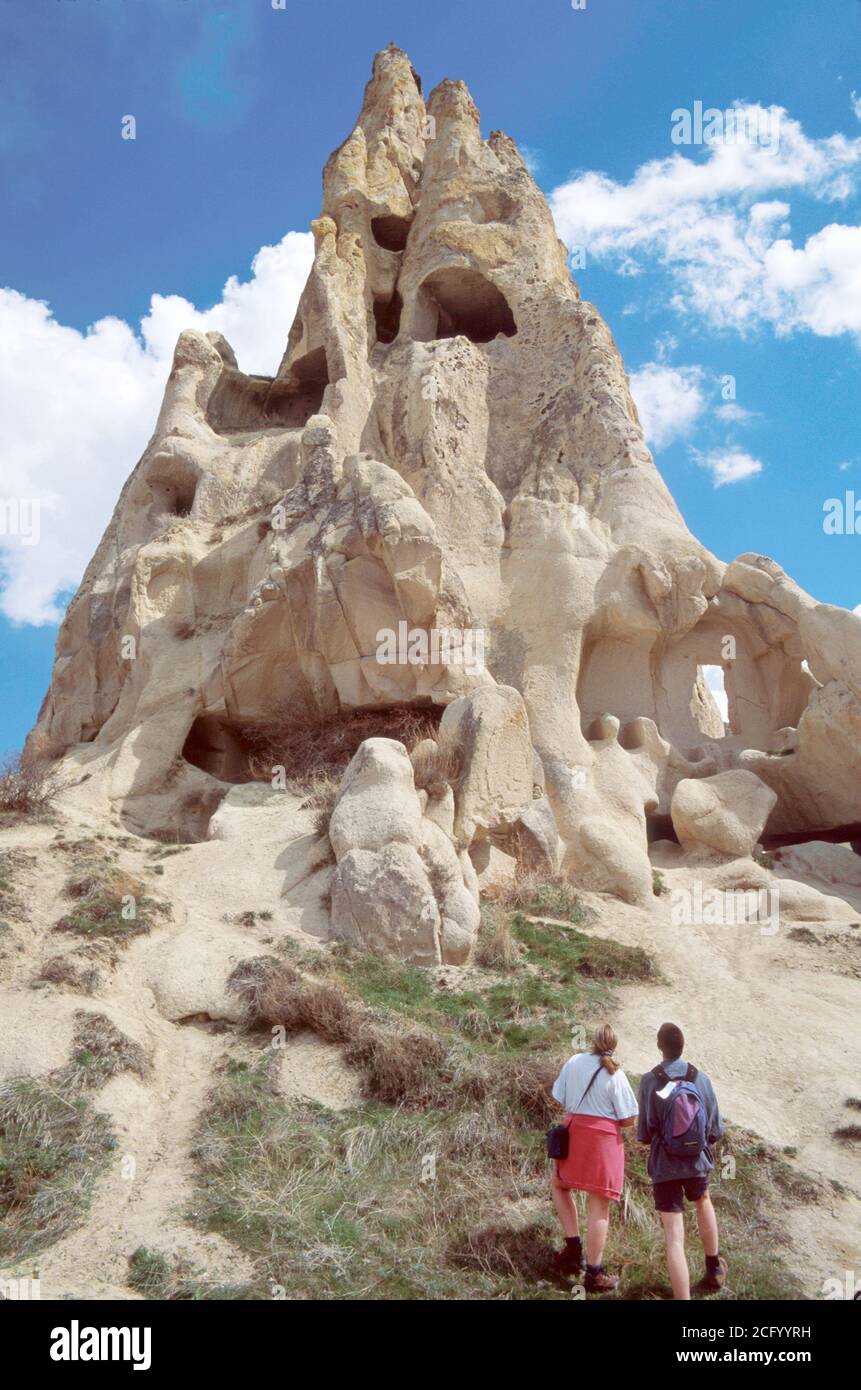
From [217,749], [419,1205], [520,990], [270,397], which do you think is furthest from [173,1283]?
[270,397]

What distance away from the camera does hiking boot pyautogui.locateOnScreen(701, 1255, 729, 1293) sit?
530cm

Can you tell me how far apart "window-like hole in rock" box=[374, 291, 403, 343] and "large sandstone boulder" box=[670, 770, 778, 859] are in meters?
12.4

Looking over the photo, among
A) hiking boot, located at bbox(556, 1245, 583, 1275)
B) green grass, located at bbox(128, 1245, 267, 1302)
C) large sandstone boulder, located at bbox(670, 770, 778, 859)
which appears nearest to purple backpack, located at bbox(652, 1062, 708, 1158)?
hiking boot, located at bbox(556, 1245, 583, 1275)

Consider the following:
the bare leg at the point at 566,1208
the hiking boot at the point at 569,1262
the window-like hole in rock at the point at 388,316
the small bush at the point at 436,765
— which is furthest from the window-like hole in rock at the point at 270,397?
the hiking boot at the point at 569,1262

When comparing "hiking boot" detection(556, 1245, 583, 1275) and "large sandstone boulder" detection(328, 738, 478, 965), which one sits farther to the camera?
"large sandstone boulder" detection(328, 738, 478, 965)

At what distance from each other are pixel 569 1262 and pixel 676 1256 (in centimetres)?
78

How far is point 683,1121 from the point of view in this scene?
5.00 meters

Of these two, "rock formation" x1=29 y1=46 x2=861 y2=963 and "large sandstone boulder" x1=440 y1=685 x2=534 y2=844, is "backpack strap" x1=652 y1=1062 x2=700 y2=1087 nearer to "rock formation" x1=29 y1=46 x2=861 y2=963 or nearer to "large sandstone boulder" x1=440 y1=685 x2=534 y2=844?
"rock formation" x1=29 y1=46 x2=861 y2=963

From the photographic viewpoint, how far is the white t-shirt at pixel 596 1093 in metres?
5.29

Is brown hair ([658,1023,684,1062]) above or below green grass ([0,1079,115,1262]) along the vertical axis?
above

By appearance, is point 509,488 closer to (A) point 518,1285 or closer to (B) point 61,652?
(B) point 61,652

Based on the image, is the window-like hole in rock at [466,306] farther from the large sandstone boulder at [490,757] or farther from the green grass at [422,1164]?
the green grass at [422,1164]

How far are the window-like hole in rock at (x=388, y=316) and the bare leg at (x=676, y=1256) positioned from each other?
19613 mm

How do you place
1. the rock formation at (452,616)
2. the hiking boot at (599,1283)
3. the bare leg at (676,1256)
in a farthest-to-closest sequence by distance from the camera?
→ 1. the rock formation at (452,616)
2. the hiking boot at (599,1283)
3. the bare leg at (676,1256)
